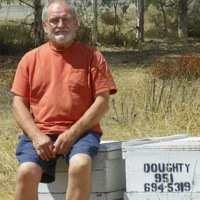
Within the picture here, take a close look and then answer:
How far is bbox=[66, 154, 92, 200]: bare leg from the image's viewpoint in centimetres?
512

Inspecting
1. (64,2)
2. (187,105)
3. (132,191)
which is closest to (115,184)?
(132,191)

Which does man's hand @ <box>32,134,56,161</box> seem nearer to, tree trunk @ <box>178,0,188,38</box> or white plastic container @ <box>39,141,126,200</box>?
white plastic container @ <box>39,141,126,200</box>

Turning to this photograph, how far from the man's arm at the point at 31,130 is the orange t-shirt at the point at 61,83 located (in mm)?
51

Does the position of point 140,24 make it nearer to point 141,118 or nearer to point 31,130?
point 141,118

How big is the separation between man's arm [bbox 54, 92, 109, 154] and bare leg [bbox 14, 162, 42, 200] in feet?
0.63

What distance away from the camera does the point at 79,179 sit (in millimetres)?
5121

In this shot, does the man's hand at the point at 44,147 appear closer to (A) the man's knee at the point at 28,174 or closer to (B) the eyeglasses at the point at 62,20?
(A) the man's knee at the point at 28,174

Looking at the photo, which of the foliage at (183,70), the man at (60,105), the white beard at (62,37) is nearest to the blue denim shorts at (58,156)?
the man at (60,105)

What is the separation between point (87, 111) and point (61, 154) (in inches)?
13.0

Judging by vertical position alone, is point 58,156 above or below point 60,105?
below

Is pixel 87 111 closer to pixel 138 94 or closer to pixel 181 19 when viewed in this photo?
pixel 138 94

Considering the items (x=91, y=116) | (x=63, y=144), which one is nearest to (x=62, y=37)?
(x=91, y=116)

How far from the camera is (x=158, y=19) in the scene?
3628cm

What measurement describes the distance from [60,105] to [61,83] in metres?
0.15
